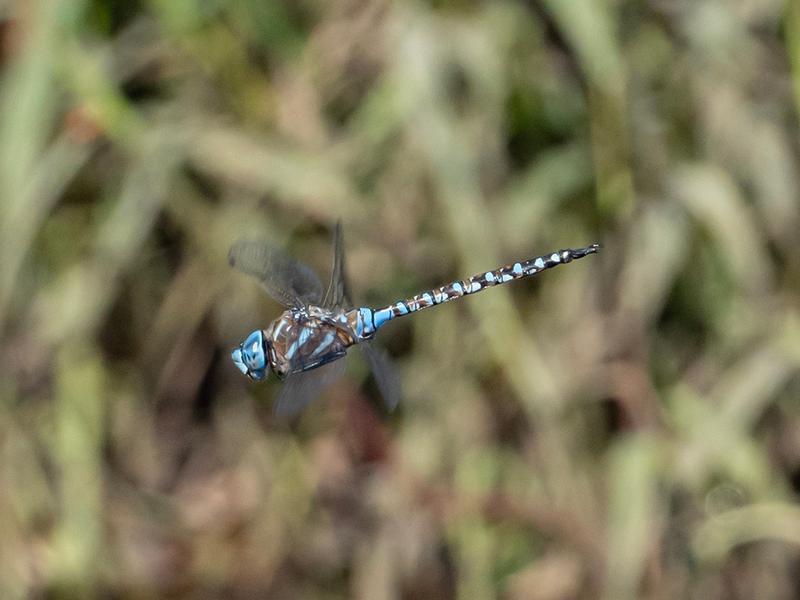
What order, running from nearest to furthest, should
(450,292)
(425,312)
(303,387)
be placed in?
(303,387), (450,292), (425,312)

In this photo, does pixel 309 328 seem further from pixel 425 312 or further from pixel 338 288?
pixel 425 312

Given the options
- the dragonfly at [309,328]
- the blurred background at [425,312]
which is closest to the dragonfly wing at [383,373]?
the dragonfly at [309,328]

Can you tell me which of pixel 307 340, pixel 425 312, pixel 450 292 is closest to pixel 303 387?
pixel 307 340

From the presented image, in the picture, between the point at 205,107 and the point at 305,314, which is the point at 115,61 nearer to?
the point at 205,107

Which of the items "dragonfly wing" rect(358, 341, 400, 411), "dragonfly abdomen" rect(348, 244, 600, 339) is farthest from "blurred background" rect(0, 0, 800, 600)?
"dragonfly wing" rect(358, 341, 400, 411)

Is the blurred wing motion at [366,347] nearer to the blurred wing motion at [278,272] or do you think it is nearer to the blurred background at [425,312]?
the blurred wing motion at [278,272]

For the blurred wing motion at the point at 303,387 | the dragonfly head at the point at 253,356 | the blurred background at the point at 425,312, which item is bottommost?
the blurred wing motion at the point at 303,387

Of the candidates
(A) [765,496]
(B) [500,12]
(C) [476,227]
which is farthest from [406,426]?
(B) [500,12]
